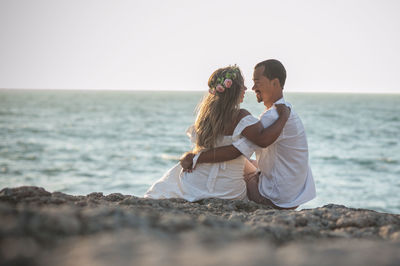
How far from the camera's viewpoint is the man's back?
4.52 meters

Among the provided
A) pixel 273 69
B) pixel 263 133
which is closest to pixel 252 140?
pixel 263 133

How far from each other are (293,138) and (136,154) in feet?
55.7

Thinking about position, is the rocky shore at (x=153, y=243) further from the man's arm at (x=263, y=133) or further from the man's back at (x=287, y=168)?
the man's back at (x=287, y=168)

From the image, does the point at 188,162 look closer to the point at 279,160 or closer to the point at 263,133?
the point at 263,133

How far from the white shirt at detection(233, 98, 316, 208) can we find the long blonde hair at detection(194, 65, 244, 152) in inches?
18.3

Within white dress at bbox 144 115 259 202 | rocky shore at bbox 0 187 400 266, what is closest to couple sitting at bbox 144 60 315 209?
white dress at bbox 144 115 259 202

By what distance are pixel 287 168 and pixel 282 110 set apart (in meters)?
0.68

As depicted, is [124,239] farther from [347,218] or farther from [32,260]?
[347,218]

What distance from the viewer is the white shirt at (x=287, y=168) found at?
4.52 meters

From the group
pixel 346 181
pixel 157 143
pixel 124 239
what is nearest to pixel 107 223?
pixel 124 239

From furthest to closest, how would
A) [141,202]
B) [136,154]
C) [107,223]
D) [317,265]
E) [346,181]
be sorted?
[136,154]
[346,181]
[141,202]
[107,223]
[317,265]

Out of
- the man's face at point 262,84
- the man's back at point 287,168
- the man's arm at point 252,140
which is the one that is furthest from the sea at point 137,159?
the man's arm at point 252,140

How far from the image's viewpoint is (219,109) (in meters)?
4.36

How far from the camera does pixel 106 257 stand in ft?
4.43
